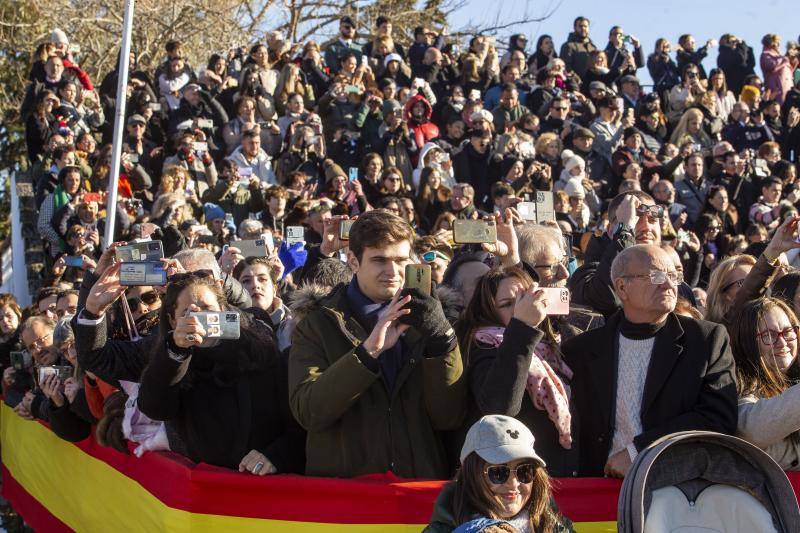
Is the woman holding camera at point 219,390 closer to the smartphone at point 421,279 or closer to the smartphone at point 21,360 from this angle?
the smartphone at point 421,279

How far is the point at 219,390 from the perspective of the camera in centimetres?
507

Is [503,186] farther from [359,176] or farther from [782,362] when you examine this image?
[782,362]

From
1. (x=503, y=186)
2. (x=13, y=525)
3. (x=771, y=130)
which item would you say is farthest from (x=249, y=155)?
(x=771, y=130)

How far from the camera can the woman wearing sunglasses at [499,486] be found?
12.7 feet

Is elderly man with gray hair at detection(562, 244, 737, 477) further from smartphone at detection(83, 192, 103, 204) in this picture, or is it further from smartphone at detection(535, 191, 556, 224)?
smartphone at detection(83, 192, 103, 204)

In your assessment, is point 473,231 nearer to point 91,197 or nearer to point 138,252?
point 138,252

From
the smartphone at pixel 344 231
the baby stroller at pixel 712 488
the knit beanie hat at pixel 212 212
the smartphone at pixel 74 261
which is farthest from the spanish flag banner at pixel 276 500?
the knit beanie hat at pixel 212 212

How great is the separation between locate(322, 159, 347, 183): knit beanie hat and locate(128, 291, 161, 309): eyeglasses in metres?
6.27

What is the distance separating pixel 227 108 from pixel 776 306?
1015cm

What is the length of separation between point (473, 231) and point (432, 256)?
1.37 m

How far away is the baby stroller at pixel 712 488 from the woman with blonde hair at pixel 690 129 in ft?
39.7

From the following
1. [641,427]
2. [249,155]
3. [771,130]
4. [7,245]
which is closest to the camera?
[641,427]

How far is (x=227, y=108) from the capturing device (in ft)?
47.0

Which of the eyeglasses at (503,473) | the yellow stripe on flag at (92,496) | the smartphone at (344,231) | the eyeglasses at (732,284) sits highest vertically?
the smartphone at (344,231)
